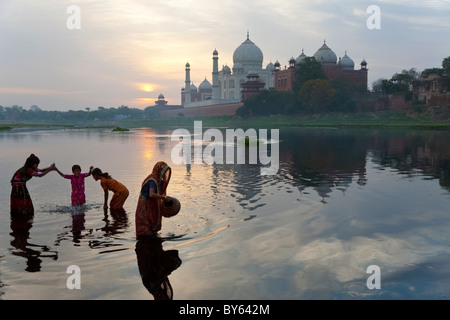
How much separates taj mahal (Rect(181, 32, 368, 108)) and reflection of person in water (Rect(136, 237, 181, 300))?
7241cm

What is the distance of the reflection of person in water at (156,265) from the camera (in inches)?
204

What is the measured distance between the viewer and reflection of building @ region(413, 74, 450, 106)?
52.0 meters

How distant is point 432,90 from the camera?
5559cm

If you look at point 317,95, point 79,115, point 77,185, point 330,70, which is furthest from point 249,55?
point 77,185

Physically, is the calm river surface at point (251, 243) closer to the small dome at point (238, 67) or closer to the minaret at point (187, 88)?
the small dome at point (238, 67)

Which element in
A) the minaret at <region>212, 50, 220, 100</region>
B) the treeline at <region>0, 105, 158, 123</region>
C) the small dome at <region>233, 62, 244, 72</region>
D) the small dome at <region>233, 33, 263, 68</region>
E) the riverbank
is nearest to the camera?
the riverbank

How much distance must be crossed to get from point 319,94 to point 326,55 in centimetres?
2333

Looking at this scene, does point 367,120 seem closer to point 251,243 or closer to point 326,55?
point 326,55

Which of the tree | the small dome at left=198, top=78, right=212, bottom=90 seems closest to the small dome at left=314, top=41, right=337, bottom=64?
the tree

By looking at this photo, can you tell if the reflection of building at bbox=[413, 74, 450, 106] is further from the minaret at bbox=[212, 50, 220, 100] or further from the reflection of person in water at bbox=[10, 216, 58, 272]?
the minaret at bbox=[212, 50, 220, 100]

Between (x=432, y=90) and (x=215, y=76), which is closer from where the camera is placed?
(x=432, y=90)

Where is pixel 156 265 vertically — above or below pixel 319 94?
below
